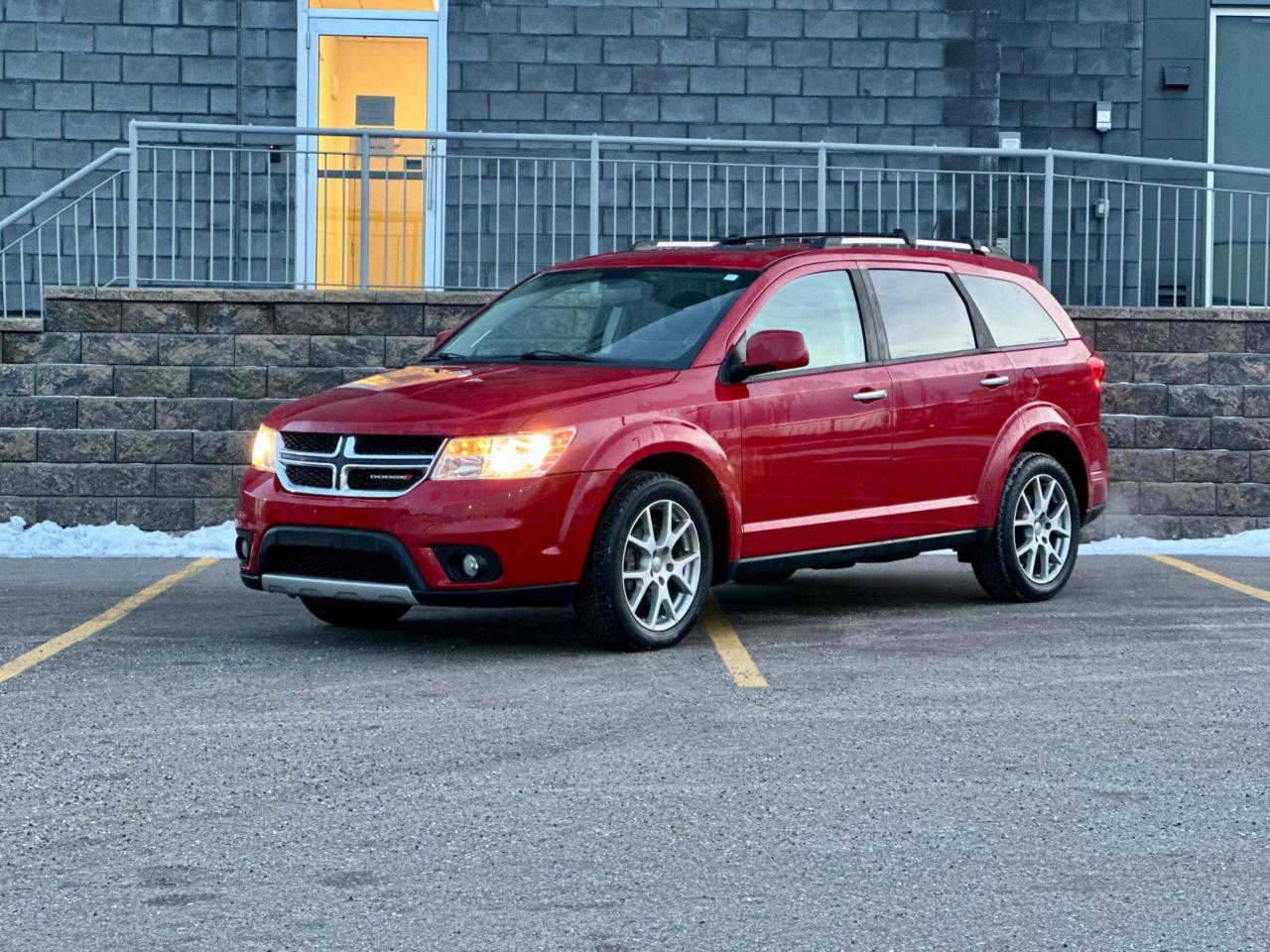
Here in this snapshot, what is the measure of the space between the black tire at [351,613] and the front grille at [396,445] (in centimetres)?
115

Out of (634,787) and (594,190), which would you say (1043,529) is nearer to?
(634,787)

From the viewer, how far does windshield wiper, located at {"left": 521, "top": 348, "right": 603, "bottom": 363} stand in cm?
862

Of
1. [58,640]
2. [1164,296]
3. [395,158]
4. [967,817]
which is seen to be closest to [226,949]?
[967,817]

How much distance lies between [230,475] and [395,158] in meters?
2.68

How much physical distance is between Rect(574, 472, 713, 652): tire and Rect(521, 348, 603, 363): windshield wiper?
0.70m

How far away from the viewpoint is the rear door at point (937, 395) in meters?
9.30

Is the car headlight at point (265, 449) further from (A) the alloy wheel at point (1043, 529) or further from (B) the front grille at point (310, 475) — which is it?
(A) the alloy wheel at point (1043, 529)

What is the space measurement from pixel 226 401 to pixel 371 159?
6.28 ft

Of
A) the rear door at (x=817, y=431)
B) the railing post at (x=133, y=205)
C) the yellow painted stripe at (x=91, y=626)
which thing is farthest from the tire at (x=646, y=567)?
the railing post at (x=133, y=205)

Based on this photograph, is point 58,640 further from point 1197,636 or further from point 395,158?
point 395,158

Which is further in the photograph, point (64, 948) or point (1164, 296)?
point (1164, 296)

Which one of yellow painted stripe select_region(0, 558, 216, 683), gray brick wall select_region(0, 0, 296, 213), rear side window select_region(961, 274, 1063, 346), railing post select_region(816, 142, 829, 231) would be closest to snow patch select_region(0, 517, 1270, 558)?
yellow painted stripe select_region(0, 558, 216, 683)

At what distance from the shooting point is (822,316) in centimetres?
915

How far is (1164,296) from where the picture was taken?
1495 cm
